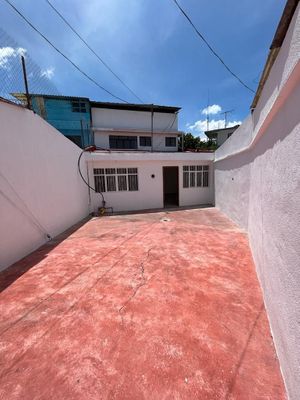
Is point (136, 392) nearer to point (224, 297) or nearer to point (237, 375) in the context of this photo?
point (237, 375)

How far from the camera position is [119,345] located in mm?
1859

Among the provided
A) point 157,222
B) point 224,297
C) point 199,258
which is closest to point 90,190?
point 157,222

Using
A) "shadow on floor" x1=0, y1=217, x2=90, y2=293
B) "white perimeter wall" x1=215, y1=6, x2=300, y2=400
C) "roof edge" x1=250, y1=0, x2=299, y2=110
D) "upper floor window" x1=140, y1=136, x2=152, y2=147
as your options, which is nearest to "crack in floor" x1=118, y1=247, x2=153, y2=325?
"white perimeter wall" x1=215, y1=6, x2=300, y2=400

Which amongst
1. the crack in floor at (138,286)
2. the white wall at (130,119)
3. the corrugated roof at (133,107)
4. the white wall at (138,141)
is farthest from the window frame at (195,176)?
the crack in floor at (138,286)

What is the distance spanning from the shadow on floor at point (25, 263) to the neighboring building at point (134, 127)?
30.9 feet

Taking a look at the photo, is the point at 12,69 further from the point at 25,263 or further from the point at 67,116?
the point at 67,116

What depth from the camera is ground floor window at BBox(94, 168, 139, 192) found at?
8.84m

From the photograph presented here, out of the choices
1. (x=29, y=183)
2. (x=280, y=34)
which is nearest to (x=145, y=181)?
(x=29, y=183)

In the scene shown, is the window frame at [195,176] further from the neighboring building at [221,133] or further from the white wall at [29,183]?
the neighboring building at [221,133]

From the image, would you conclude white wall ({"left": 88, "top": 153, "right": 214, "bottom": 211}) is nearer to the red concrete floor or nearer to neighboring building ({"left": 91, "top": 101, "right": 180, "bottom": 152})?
neighboring building ({"left": 91, "top": 101, "right": 180, "bottom": 152})

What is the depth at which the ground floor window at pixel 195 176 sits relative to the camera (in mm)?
9766

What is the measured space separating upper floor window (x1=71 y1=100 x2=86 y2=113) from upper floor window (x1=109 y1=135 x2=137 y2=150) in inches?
104

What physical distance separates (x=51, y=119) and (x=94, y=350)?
14.6 meters

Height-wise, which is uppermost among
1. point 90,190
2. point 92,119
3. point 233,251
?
point 92,119
